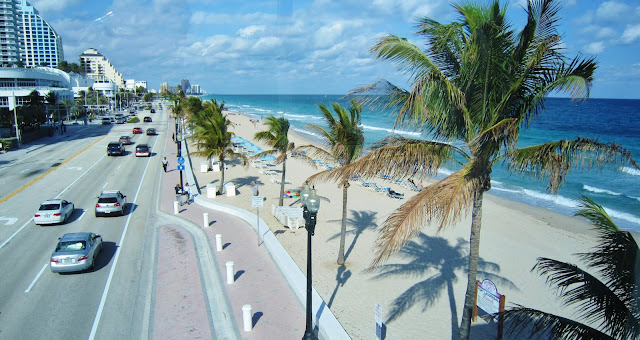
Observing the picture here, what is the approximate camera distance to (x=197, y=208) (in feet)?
70.8

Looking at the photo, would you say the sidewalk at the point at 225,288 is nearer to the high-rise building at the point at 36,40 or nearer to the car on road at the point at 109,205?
the car on road at the point at 109,205

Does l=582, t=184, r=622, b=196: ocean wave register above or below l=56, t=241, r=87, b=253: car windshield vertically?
below

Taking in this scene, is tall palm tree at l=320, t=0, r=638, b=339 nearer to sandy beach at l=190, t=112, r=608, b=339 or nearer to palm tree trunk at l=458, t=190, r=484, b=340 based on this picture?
palm tree trunk at l=458, t=190, r=484, b=340

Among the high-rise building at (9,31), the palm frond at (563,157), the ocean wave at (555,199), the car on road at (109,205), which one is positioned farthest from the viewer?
the high-rise building at (9,31)

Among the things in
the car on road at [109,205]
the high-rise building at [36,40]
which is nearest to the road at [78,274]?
the car on road at [109,205]

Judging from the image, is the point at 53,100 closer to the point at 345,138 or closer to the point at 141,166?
the point at 141,166

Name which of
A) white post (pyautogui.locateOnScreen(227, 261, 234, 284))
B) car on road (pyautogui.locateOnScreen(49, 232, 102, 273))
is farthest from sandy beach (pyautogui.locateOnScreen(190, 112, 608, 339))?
car on road (pyautogui.locateOnScreen(49, 232, 102, 273))

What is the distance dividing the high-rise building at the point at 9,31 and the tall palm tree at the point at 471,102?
188360 millimetres

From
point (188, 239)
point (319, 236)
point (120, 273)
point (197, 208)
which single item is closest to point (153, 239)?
point (188, 239)

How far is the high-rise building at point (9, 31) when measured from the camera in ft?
504

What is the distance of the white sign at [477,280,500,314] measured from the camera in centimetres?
987

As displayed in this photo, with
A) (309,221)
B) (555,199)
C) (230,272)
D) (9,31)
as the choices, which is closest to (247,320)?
(230,272)

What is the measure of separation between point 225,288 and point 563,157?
9.40 m

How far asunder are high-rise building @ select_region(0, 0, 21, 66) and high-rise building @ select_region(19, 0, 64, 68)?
8591mm
